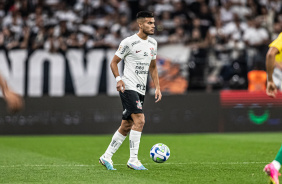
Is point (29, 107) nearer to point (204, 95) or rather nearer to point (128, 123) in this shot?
point (204, 95)

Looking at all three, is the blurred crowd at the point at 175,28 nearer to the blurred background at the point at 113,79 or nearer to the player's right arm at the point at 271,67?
the blurred background at the point at 113,79

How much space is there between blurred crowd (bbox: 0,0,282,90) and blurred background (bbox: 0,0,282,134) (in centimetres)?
4

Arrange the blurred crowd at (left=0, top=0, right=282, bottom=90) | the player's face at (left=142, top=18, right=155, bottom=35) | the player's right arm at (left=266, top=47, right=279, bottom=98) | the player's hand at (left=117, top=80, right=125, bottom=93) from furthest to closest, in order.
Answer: the blurred crowd at (left=0, top=0, right=282, bottom=90)
the player's face at (left=142, top=18, right=155, bottom=35)
the player's hand at (left=117, top=80, right=125, bottom=93)
the player's right arm at (left=266, top=47, right=279, bottom=98)

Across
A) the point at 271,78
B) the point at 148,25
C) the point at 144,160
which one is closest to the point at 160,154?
the point at 144,160

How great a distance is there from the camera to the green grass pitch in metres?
8.55

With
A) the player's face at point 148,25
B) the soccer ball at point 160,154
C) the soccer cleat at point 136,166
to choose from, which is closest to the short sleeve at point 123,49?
the player's face at point 148,25

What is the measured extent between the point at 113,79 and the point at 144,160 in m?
8.25

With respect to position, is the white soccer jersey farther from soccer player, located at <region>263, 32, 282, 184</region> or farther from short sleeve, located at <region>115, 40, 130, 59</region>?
soccer player, located at <region>263, 32, 282, 184</region>

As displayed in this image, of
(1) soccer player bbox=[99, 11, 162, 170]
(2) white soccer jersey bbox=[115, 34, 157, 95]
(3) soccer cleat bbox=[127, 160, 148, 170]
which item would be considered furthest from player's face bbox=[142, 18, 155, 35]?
(3) soccer cleat bbox=[127, 160, 148, 170]

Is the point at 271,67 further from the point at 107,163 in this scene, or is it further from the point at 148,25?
the point at 107,163

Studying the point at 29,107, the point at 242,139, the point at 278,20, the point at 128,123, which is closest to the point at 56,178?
the point at 128,123

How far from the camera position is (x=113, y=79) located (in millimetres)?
19359

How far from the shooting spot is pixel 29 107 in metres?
18.7

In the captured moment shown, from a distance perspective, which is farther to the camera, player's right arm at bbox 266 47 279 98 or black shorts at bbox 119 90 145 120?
black shorts at bbox 119 90 145 120
